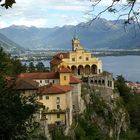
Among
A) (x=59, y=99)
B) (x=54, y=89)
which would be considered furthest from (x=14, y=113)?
(x=59, y=99)

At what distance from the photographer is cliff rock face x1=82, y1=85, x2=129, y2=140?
4725cm

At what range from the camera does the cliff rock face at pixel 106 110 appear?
47250mm

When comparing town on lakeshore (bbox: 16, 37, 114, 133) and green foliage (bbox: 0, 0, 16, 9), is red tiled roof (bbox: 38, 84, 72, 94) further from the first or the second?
green foliage (bbox: 0, 0, 16, 9)

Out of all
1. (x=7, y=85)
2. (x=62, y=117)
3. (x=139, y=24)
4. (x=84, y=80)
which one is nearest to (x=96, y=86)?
(x=84, y=80)

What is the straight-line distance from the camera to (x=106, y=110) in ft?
160

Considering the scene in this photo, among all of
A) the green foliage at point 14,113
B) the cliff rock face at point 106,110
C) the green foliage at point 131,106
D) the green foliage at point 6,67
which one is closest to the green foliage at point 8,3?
the green foliage at point 14,113

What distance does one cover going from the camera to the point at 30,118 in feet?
39.3

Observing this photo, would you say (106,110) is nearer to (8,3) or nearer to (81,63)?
(81,63)

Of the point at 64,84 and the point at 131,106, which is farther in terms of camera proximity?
the point at 131,106

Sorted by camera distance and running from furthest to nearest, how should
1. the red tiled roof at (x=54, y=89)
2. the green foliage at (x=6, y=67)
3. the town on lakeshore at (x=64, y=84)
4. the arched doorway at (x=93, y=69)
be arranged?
A: the arched doorway at (x=93, y=69) → the red tiled roof at (x=54, y=89) → the town on lakeshore at (x=64, y=84) → the green foliage at (x=6, y=67)

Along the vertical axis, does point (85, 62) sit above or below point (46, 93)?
above

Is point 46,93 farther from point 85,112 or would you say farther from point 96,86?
point 96,86

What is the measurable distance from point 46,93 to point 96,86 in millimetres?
14292

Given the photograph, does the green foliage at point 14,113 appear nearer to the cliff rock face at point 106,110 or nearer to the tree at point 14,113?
the tree at point 14,113
